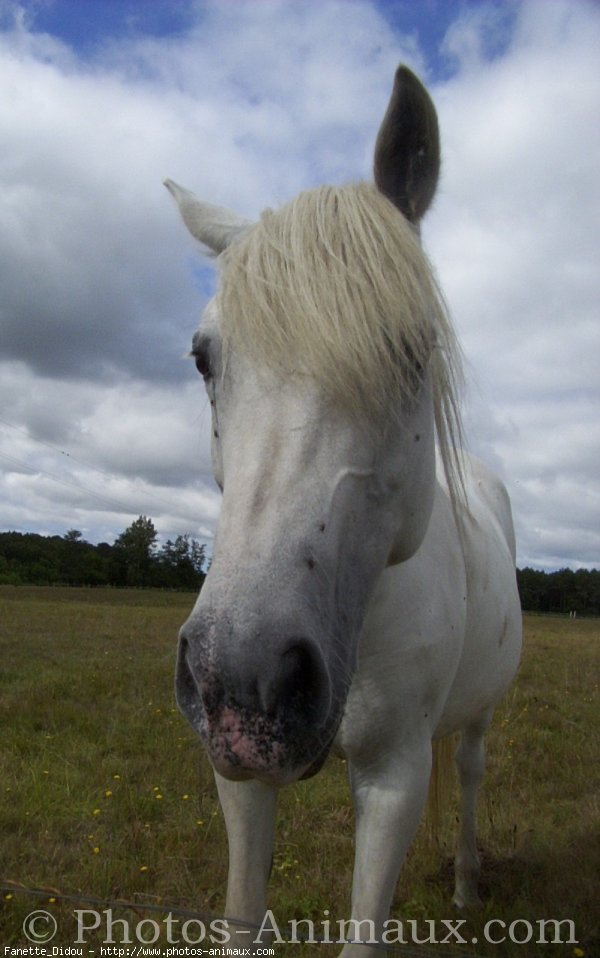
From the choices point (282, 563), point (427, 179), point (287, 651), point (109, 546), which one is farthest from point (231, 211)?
point (109, 546)

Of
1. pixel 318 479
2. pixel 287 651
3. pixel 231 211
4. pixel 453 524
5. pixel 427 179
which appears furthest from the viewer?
pixel 453 524

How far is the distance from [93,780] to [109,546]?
65.8m

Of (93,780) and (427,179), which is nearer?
(427,179)

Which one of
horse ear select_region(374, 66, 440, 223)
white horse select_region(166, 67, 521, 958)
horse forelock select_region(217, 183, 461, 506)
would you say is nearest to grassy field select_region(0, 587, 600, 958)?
white horse select_region(166, 67, 521, 958)

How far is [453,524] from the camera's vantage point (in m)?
2.68

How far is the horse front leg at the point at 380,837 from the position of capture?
1955 mm

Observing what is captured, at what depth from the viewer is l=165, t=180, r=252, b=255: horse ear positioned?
212 cm

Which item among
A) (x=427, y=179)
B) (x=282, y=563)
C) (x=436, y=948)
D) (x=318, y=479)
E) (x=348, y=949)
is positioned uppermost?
(x=427, y=179)

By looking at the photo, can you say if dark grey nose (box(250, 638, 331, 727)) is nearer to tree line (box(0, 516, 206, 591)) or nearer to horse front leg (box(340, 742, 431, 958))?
horse front leg (box(340, 742, 431, 958))

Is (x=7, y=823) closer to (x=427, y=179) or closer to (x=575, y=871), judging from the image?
(x=575, y=871)

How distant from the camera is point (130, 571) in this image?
61.3 m

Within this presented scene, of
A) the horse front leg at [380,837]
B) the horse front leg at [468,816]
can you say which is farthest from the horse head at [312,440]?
the horse front leg at [468,816]

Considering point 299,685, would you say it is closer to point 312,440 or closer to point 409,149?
point 312,440

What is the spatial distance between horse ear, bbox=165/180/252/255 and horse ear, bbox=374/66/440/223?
0.45 meters
